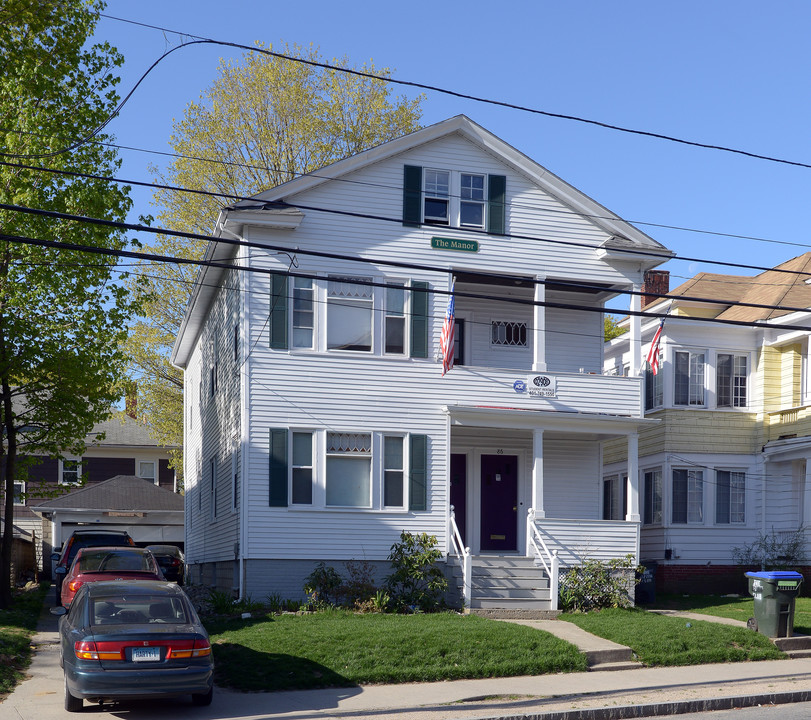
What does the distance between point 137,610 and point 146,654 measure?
78 centimetres

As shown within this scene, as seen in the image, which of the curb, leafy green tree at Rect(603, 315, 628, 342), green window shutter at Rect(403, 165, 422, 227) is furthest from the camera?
leafy green tree at Rect(603, 315, 628, 342)

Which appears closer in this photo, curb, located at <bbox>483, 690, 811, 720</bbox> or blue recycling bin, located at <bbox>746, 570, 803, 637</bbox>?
curb, located at <bbox>483, 690, 811, 720</bbox>

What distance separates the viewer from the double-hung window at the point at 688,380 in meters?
26.9

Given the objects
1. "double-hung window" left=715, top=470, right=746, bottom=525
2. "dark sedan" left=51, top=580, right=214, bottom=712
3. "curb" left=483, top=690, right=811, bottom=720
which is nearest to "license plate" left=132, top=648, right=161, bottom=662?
"dark sedan" left=51, top=580, right=214, bottom=712

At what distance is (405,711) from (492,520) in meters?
11.7

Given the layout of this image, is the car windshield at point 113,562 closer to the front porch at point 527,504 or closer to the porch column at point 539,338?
the front porch at point 527,504

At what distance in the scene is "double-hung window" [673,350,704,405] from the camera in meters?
26.9

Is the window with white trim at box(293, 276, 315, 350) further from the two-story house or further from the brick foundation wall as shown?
the brick foundation wall

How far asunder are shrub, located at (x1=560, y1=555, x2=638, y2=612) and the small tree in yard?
8.03ft

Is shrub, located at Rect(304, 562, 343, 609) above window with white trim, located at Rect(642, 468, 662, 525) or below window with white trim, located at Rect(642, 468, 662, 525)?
below

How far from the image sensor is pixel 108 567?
60.0 feet

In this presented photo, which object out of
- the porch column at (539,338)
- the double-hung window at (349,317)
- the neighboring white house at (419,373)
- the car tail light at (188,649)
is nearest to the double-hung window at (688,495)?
the neighboring white house at (419,373)

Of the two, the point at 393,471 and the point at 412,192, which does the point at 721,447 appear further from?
the point at 412,192

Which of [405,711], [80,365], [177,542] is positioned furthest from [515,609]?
[177,542]
